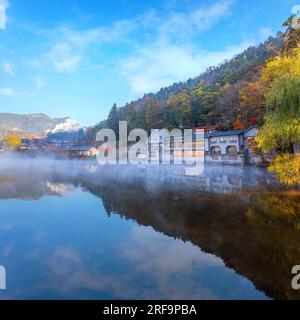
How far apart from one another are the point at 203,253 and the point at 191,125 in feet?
138

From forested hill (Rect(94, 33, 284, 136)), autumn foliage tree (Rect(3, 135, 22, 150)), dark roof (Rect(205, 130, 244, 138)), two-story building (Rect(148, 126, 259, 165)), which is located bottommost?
two-story building (Rect(148, 126, 259, 165))

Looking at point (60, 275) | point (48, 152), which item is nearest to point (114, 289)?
point (60, 275)

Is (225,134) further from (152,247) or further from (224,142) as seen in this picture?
(152,247)

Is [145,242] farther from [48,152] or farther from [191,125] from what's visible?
[48,152]

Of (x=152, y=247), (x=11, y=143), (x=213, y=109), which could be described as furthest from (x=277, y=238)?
(x=11, y=143)

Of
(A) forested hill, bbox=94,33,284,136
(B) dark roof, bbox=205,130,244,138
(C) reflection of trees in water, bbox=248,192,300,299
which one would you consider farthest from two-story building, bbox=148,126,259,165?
(C) reflection of trees in water, bbox=248,192,300,299

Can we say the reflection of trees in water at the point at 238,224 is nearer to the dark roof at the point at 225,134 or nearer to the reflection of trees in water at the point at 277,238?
the reflection of trees in water at the point at 277,238

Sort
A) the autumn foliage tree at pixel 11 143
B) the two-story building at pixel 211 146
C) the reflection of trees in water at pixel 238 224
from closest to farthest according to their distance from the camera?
the reflection of trees in water at pixel 238 224, the two-story building at pixel 211 146, the autumn foliage tree at pixel 11 143

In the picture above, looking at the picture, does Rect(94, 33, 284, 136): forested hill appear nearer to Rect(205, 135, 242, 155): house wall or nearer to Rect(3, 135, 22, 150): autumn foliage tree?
Rect(205, 135, 242, 155): house wall

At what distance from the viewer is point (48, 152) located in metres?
66.5

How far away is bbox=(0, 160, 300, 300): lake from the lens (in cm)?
441

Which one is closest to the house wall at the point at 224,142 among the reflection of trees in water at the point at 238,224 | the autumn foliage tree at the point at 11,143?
the reflection of trees in water at the point at 238,224

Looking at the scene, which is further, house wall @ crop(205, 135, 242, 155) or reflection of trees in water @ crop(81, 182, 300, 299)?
house wall @ crop(205, 135, 242, 155)

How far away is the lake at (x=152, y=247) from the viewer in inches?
173
